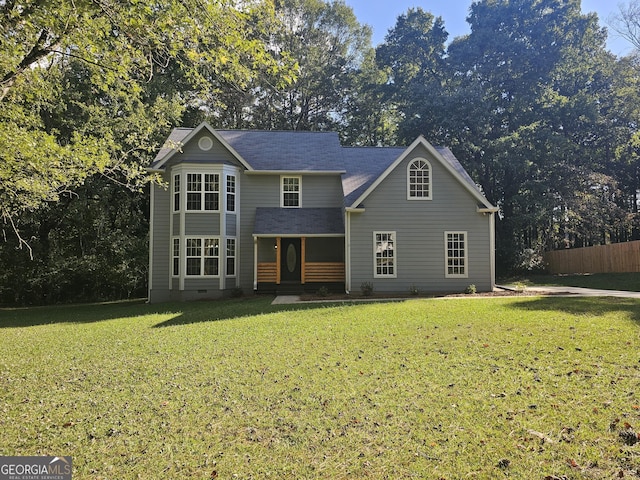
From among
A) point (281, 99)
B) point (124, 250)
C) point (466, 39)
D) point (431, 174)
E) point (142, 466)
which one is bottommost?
point (142, 466)

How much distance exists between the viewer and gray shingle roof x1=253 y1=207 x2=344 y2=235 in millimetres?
18531

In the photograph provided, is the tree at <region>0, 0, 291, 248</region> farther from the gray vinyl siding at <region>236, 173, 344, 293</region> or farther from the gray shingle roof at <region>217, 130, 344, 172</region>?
the gray shingle roof at <region>217, 130, 344, 172</region>

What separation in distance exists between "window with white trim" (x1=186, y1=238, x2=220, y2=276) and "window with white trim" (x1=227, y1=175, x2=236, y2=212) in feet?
5.24

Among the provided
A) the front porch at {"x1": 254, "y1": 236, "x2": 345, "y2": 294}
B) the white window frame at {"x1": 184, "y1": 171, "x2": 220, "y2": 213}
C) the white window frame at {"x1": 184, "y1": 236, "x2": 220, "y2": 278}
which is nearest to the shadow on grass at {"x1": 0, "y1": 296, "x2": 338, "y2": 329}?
the front porch at {"x1": 254, "y1": 236, "x2": 345, "y2": 294}

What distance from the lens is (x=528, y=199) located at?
95.3ft

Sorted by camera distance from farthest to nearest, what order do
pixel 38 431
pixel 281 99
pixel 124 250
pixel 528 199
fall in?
pixel 281 99
pixel 528 199
pixel 124 250
pixel 38 431

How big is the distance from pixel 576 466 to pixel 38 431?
5.24m

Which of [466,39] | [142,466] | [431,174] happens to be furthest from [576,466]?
[466,39]

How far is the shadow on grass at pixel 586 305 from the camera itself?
10898 millimetres

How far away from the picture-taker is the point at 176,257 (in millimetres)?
18828

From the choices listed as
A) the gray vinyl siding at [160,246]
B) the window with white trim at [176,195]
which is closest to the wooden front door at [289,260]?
the window with white trim at [176,195]

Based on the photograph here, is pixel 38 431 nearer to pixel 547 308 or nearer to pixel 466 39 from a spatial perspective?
pixel 547 308

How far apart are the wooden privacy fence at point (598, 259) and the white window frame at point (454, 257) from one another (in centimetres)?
1093

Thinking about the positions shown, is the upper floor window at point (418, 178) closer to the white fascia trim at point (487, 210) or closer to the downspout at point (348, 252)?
the white fascia trim at point (487, 210)
